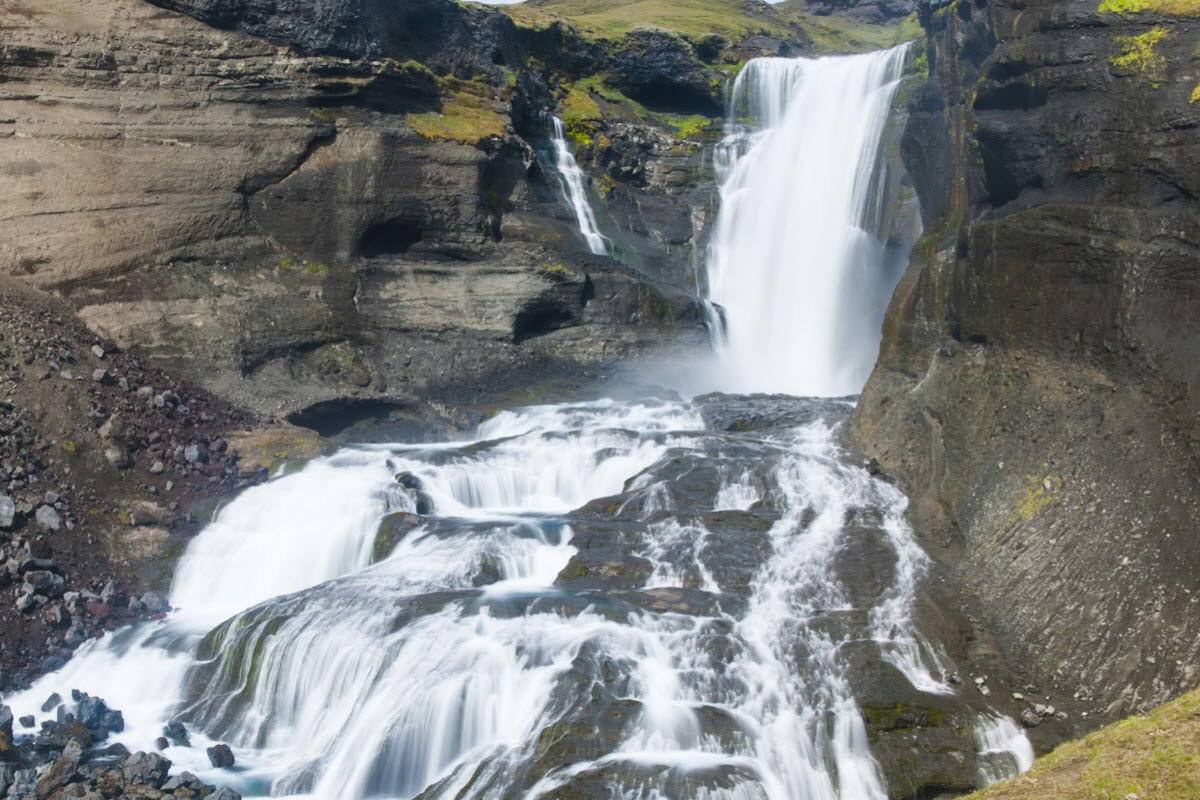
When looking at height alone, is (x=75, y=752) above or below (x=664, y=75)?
below

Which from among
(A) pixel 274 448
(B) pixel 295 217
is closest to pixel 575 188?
(B) pixel 295 217

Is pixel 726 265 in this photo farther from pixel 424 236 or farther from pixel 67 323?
pixel 67 323

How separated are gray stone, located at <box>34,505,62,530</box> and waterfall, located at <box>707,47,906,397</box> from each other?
17049 mm

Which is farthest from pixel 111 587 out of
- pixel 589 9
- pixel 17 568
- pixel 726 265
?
pixel 589 9

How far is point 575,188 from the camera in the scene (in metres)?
32.3

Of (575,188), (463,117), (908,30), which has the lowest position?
(575,188)

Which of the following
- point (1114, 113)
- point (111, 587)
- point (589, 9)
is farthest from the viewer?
point (589, 9)

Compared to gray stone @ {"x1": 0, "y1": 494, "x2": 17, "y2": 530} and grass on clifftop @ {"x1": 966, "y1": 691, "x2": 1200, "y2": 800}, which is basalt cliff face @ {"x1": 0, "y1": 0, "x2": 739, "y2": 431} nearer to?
gray stone @ {"x1": 0, "y1": 494, "x2": 17, "y2": 530}

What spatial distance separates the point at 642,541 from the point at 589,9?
4377cm

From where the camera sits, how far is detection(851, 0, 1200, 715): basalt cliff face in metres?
10.6

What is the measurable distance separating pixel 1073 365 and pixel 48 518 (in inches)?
586

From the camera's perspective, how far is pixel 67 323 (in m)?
20.7

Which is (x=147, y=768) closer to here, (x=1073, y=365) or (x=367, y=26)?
(x=1073, y=365)

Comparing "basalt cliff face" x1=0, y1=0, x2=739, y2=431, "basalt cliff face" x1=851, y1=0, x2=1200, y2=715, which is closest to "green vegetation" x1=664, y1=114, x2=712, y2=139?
"basalt cliff face" x1=0, y1=0, x2=739, y2=431
